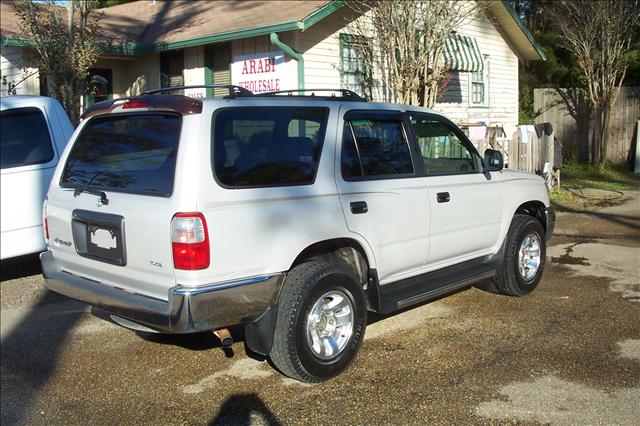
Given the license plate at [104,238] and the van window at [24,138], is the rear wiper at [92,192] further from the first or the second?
the van window at [24,138]

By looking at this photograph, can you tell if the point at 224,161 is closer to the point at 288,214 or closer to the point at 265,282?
the point at 288,214

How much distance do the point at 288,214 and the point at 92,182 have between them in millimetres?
1458

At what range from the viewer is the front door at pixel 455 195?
5.27 m

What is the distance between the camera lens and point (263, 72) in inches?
476

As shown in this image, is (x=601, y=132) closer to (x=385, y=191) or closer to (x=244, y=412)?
(x=385, y=191)

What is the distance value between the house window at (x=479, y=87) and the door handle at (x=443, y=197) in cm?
1135

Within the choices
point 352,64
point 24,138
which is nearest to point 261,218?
point 24,138

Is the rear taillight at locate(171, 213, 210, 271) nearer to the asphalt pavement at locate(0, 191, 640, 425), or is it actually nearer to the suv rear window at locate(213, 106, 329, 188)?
the suv rear window at locate(213, 106, 329, 188)

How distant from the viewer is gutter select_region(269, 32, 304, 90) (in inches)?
433

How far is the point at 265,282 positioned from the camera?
4.04 meters

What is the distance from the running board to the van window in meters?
4.21

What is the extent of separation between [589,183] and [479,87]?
153 inches

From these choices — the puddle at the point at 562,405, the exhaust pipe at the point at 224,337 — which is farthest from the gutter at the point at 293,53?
the puddle at the point at 562,405

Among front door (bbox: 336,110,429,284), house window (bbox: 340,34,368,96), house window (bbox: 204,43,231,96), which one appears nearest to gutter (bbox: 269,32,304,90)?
house window (bbox: 340,34,368,96)
